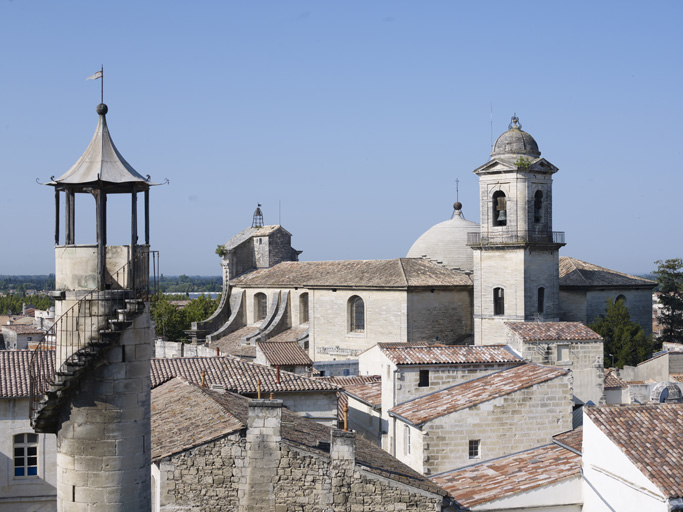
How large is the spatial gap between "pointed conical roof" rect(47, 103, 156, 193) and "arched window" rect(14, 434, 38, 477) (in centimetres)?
1159

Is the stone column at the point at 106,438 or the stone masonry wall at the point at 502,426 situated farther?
the stone masonry wall at the point at 502,426

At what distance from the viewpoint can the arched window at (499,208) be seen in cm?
4403

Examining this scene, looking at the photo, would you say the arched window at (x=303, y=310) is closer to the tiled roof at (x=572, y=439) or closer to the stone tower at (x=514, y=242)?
the stone tower at (x=514, y=242)

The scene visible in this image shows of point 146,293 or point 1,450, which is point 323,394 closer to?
point 1,450

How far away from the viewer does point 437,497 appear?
1706cm

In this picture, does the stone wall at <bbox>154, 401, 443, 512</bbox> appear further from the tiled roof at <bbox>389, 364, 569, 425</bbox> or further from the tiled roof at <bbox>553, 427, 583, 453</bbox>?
the tiled roof at <bbox>553, 427, 583, 453</bbox>

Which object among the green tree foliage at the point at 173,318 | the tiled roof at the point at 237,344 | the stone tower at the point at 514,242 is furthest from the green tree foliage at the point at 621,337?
the green tree foliage at the point at 173,318

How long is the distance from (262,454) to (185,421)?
2823mm

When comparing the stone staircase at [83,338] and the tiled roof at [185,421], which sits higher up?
the stone staircase at [83,338]

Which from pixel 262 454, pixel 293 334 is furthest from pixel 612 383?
pixel 293 334

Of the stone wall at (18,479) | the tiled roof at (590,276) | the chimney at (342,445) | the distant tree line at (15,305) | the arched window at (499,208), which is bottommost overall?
the distant tree line at (15,305)

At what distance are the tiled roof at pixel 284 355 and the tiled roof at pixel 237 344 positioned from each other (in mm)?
10543

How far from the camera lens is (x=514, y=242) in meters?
43.2

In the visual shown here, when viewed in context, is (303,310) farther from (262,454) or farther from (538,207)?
(262,454)
